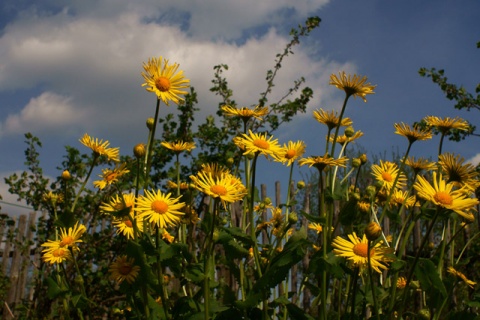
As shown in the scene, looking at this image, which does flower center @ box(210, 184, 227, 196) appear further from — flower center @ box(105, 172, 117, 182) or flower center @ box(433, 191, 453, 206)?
flower center @ box(433, 191, 453, 206)

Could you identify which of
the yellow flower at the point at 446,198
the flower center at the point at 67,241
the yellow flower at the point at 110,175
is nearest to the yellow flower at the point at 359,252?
the yellow flower at the point at 446,198

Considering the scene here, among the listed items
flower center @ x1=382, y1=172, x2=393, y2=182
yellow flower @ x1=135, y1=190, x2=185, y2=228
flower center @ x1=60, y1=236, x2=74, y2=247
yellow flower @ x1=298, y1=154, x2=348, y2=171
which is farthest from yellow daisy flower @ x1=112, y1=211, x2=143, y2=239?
flower center @ x1=382, y1=172, x2=393, y2=182

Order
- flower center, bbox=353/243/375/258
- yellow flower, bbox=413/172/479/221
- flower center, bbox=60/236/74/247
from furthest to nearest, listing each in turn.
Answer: flower center, bbox=60/236/74/247 → flower center, bbox=353/243/375/258 → yellow flower, bbox=413/172/479/221

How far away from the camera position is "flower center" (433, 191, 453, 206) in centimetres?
133

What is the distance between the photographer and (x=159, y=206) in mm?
1464

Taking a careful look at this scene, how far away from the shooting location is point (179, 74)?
1.52 meters

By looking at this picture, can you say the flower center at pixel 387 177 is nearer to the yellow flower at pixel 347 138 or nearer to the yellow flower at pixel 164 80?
the yellow flower at pixel 347 138

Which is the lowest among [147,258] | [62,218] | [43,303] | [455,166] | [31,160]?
[43,303]

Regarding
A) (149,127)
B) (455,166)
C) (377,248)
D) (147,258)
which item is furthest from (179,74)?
(455,166)

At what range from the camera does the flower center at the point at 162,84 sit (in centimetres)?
146

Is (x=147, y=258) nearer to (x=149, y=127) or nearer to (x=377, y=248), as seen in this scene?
(x=149, y=127)

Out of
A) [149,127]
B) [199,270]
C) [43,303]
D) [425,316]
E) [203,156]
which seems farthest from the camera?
[203,156]

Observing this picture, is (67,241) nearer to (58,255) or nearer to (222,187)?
(58,255)

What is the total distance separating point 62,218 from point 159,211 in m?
0.37
